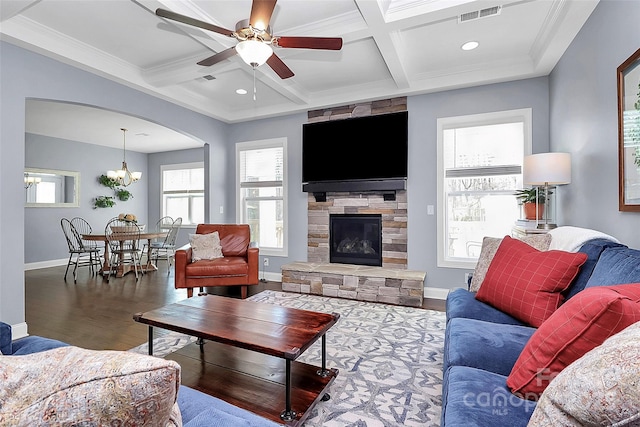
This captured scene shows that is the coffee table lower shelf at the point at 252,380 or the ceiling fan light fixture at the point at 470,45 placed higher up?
the ceiling fan light fixture at the point at 470,45

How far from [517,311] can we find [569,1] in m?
2.35

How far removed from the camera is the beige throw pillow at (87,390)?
0.40m

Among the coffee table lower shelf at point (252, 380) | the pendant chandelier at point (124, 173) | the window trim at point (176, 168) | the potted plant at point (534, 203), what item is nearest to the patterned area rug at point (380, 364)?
the coffee table lower shelf at point (252, 380)

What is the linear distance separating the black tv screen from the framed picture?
2.34 m

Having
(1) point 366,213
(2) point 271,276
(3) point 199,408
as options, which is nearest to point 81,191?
(2) point 271,276

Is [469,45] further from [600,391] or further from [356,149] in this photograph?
[600,391]

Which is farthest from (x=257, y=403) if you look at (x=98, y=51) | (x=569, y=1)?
(x=98, y=51)

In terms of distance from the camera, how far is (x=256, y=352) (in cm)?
206

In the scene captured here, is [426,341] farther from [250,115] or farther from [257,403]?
[250,115]

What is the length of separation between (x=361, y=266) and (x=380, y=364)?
219cm

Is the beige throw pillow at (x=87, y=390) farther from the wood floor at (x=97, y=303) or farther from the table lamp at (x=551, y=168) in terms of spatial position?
the table lamp at (x=551, y=168)

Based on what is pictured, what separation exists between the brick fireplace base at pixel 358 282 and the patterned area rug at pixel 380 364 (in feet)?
0.62

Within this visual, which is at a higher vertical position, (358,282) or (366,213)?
(366,213)

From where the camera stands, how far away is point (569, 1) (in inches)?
93.0
